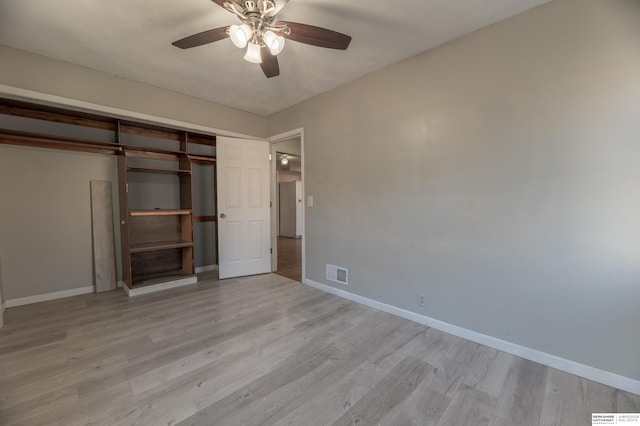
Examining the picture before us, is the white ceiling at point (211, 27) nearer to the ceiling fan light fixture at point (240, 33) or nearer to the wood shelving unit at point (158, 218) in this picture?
the ceiling fan light fixture at point (240, 33)

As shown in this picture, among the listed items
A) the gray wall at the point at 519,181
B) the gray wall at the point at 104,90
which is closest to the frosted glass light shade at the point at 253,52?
the gray wall at the point at 519,181

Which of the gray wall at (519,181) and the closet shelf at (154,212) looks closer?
the gray wall at (519,181)

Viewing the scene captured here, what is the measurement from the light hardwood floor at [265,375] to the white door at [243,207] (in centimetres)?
128

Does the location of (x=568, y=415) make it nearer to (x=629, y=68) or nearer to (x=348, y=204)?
(x=629, y=68)

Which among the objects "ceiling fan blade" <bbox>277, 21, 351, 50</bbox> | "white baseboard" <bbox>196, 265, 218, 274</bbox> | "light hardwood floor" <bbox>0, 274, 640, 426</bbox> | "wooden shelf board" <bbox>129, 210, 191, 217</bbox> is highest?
"ceiling fan blade" <bbox>277, 21, 351, 50</bbox>

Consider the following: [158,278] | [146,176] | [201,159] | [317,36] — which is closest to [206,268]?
[158,278]

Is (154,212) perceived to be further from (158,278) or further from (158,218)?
(158,278)

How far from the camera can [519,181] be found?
76.1 inches

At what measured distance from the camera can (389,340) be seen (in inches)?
86.9

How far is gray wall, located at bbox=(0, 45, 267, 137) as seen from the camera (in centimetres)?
243

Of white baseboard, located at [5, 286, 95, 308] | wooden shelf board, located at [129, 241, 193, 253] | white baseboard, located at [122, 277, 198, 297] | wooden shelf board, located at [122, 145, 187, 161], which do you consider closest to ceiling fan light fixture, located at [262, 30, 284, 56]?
wooden shelf board, located at [122, 145, 187, 161]

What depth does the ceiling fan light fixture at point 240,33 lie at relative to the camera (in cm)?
163

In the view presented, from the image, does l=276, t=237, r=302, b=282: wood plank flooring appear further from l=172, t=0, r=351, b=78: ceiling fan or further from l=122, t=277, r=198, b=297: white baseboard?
l=172, t=0, r=351, b=78: ceiling fan

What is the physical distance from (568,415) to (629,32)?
7.68ft
